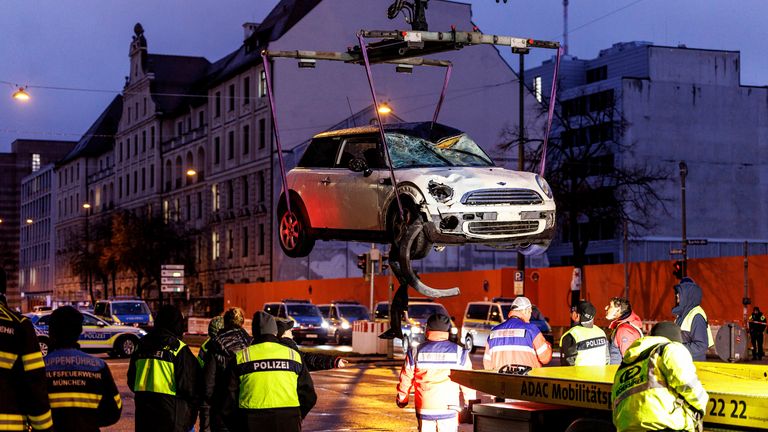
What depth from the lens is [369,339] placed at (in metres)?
40.2

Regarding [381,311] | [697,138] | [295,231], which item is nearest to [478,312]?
[381,311]

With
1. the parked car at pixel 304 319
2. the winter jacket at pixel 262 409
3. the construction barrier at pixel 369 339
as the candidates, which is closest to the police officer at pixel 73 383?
the winter jacket at pixel 262 409

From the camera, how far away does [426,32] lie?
26.9ft

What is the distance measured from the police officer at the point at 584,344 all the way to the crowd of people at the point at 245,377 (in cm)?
1

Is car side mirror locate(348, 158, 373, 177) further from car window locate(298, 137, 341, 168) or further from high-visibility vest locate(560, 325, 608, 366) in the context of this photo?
high-visibility vest locate(560, 325, 608, 366)

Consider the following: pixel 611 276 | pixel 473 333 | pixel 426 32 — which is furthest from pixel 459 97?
pixel 426 32

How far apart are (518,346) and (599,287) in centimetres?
3360

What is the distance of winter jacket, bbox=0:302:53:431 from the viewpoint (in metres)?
7.25

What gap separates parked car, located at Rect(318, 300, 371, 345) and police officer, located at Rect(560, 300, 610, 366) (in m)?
35.0

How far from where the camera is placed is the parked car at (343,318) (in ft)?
159

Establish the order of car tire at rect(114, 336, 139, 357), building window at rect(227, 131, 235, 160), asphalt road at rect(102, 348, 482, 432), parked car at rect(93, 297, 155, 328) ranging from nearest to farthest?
asphalt road at rect(102, 348, 482, 432) < car tire at rect(114, 336, 139, 357) < parked car at rect(93, 297, 155, 328) < building window at rect(227, 131, 235, 160)

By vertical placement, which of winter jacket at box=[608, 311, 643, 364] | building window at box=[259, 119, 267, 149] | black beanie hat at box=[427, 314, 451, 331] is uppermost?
building window at box=[259, 119, 267, 149]

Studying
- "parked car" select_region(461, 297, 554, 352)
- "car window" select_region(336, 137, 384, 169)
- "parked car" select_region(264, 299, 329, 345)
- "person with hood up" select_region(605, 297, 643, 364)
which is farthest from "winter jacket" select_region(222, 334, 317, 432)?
"parked car" select_region(264, 299, 329, 345)

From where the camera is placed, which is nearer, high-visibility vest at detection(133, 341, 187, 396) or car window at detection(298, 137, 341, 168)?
car window at detection(298, 137, 341, 168)
